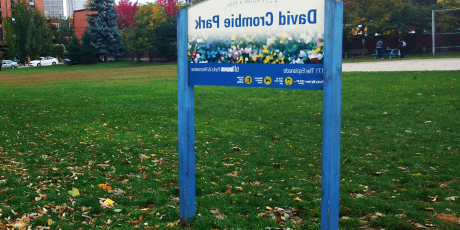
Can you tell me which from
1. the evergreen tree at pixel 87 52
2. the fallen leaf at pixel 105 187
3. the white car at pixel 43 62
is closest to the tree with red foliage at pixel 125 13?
the white car at pixel 43 62

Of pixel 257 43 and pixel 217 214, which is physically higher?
pixel 257 43

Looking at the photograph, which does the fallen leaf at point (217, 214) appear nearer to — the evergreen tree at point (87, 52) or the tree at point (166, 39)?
the tree at point (166, 39)

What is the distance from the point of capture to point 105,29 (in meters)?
57.8

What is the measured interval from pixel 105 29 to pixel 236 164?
54.5 metres

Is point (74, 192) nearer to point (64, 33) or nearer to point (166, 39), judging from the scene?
point (166, 39)

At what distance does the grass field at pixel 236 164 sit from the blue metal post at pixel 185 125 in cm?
24

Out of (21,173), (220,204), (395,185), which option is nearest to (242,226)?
(220,204)

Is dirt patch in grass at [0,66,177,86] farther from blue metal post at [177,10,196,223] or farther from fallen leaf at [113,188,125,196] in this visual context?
blue metal post at [177,10,196,223]

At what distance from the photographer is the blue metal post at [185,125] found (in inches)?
171

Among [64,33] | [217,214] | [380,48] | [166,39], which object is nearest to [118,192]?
[217,214]

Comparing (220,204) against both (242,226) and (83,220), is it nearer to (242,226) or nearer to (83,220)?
(242,226)

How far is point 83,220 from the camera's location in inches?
186

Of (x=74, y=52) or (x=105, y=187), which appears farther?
(x=74, y=52)

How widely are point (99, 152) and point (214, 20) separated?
15.3 ft
